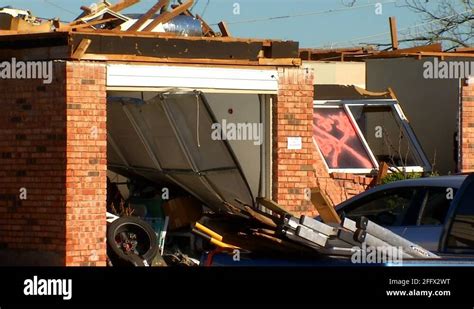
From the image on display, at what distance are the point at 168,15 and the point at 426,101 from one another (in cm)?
677

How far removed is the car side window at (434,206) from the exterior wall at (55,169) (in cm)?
473

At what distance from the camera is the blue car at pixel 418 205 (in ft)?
39.5

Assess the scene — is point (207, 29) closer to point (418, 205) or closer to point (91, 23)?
point (91, 23)

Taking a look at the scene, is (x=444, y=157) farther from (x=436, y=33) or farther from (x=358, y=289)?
(x=358, y=289)

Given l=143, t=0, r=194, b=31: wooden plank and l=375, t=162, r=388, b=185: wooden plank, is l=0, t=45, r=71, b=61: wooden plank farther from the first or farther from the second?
l=375, t=162, r=388, b=185: wooden plank

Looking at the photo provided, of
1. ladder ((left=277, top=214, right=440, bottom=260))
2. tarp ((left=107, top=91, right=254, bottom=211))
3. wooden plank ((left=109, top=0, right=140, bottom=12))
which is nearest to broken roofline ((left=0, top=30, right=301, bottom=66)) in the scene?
tarp ((left=107, top=91, right=254, bottom=211))

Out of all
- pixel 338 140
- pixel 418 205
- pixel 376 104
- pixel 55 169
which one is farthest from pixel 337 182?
pixel 418 205

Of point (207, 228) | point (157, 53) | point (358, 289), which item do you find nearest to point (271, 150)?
point (157, 53)

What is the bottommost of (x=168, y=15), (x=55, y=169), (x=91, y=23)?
(x=55, y=169)

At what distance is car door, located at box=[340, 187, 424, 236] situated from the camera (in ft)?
41.1

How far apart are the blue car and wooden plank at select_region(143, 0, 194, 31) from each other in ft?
15.9

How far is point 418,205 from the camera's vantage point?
492 inches

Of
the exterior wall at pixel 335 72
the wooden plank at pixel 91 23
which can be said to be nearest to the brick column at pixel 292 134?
the wooden plank at pixel 91 23

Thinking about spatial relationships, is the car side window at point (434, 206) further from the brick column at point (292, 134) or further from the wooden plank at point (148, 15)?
the wooden plank at point (148, 15)
